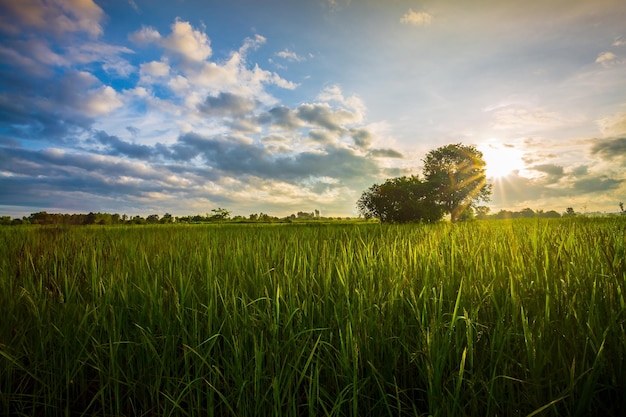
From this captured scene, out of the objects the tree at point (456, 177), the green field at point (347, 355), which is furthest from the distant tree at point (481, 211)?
the green field at point (347, 355)

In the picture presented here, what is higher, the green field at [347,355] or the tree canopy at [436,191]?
the tree canopy at [436,191]

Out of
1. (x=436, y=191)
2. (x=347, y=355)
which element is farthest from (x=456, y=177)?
(x=347, y=355)

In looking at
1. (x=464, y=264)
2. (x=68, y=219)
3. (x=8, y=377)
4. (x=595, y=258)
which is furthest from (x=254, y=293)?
(x=68, y=219)

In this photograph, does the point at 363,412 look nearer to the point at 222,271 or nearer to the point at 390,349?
the point at 390,349

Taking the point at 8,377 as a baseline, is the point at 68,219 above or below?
above

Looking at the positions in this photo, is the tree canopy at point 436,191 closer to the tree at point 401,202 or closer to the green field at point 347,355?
the tree at point 401,202

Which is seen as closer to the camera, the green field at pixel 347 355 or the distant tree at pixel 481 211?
the green field at pixel 347 355

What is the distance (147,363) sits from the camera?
194 centimetres

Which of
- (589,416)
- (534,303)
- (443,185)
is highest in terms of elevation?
(443,185)

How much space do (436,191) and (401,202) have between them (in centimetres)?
392

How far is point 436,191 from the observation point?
2520 centimetres

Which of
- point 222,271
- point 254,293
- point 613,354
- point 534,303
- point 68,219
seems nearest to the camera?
point 613,354

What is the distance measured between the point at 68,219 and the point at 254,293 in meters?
17.1

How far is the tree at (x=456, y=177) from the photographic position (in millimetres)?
26062
